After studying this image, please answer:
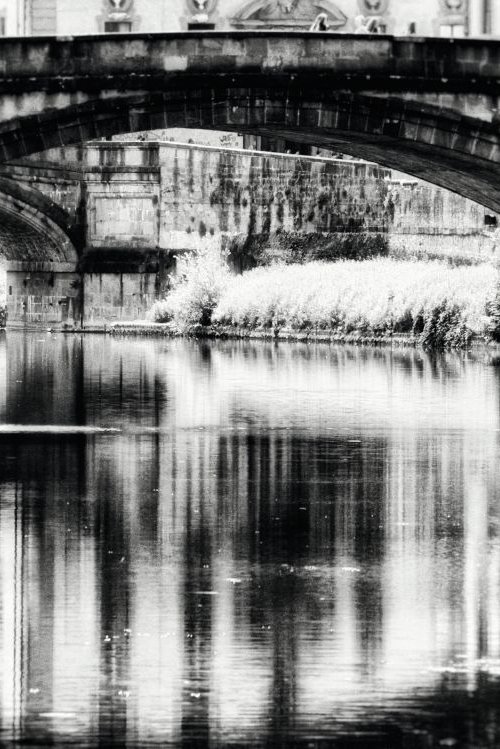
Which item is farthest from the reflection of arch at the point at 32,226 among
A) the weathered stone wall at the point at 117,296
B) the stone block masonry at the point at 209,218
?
the weathered stone wall at the point at 117,296

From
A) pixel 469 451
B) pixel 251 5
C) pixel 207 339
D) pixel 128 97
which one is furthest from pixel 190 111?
pixel 251 5

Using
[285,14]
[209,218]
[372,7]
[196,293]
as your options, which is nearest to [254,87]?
[196,293]

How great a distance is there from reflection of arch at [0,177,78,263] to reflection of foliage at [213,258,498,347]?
576 centimetres

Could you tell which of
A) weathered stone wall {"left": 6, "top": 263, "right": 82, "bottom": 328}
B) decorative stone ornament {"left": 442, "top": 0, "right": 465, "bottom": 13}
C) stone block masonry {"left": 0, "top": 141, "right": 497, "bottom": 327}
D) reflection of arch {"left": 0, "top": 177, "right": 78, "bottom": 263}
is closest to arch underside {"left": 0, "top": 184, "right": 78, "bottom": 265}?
reflection of arch {"left": 0, "top": 177, "right": 78, "bottom": 263}

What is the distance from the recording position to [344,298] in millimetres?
38562

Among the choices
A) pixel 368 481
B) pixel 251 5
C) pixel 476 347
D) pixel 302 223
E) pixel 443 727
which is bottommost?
pixel 443 727

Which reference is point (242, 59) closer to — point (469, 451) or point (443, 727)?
point (469, 451)

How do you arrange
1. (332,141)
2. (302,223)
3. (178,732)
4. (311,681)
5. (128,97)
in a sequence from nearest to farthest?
(178,732), (311,681), (128,97), (332,141), (302,223)

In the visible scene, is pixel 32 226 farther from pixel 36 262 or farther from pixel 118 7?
pixel 118 7

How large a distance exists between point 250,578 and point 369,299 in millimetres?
28442

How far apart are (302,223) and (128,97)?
27319mm

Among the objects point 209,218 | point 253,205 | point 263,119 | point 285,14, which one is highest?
point 285,14

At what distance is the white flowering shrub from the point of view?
1668 inches

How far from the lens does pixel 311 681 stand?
7.14 metres
